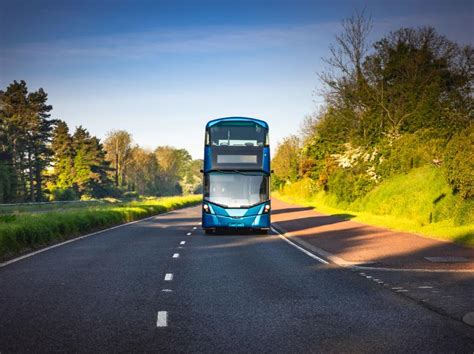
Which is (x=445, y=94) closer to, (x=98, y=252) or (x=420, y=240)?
(x=420, y=240)

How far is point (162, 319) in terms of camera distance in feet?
25.7

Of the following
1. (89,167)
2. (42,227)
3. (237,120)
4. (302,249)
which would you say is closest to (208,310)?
(302,249)

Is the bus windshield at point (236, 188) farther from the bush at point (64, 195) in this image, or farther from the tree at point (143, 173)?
the tree at point (143, 173)

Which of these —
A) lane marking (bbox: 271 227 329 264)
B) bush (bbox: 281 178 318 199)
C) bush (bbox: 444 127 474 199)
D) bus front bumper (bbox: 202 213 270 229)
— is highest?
bush (bbox: 444 127 474 199)

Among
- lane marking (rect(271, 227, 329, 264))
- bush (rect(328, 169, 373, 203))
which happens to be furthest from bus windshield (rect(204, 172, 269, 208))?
bush (rect(328, 169, 373, 203))

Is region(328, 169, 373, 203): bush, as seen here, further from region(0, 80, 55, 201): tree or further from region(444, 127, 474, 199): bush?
region(0, 80, 55, 201): tree

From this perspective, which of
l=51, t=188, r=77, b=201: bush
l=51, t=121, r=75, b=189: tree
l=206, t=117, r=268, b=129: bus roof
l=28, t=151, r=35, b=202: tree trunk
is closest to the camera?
l=206, t=117, r=268, b=129: bus roof

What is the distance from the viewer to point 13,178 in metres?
73.8

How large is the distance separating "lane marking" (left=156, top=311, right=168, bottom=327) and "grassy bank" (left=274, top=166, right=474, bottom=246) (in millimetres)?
13348

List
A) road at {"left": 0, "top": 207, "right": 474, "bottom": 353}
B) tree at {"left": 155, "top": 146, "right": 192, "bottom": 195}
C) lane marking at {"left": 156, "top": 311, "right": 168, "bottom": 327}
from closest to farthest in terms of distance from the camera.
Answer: road at {"left": 0, "top": 207, "right": 474, "bottom": 353}, lane marking at {"left": 156, "top": 311, "right": 168, "bottom": 327}, tree at {"left": 155, "top": 146, "right": 192, "bottom": 195}

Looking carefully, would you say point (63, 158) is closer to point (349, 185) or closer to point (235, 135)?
point (349, 185)

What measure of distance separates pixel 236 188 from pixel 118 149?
9435 cm

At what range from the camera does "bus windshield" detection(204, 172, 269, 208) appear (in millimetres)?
24531

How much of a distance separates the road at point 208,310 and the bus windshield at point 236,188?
30.8 feet
